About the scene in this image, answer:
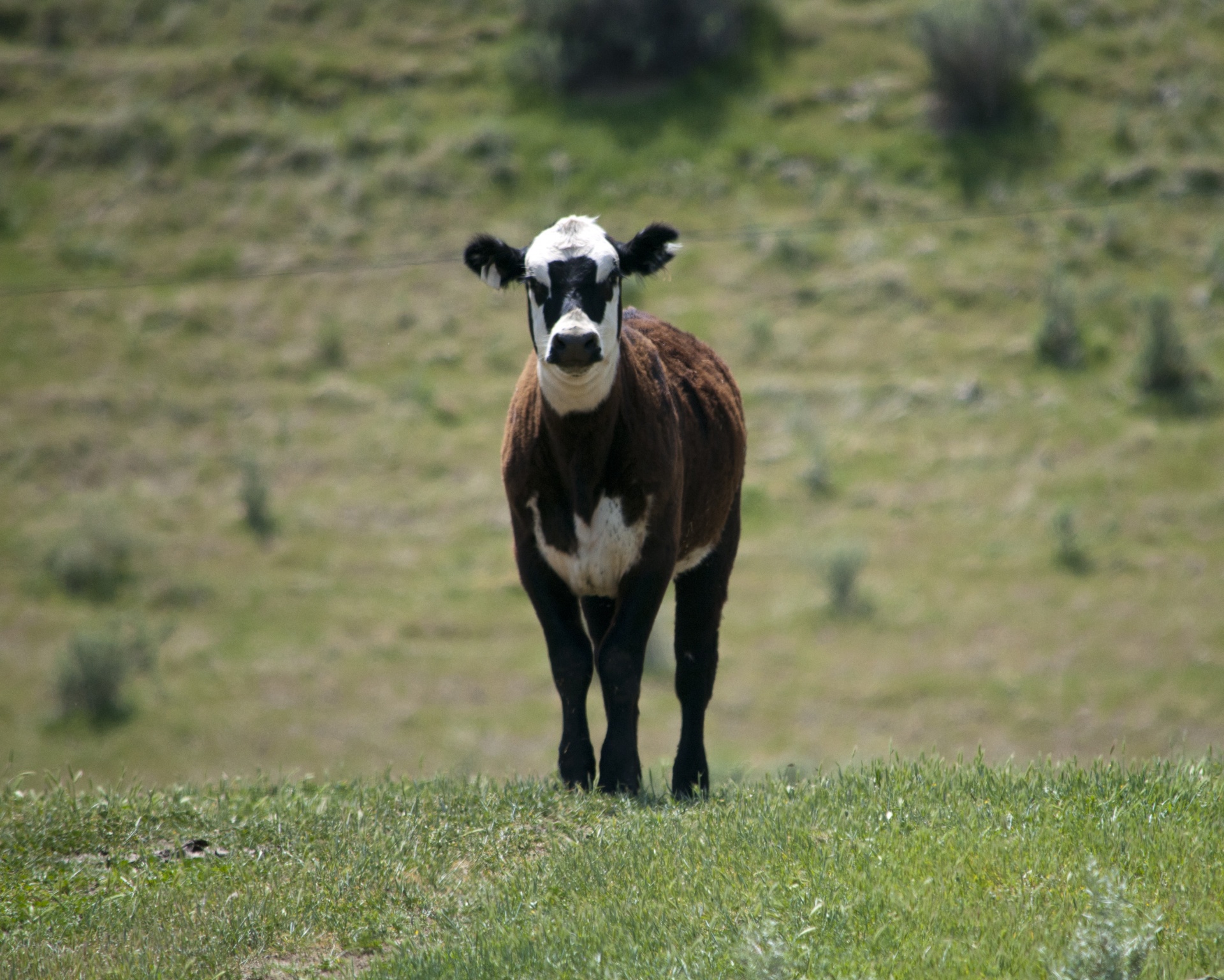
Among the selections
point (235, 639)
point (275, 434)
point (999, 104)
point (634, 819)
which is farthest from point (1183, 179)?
point (634, 819)

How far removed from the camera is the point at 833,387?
89.6 ft

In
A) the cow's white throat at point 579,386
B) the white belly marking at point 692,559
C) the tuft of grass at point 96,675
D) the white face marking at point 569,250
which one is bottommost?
the tuft of grass at point 96,675

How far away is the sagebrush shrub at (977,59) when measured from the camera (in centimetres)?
3288

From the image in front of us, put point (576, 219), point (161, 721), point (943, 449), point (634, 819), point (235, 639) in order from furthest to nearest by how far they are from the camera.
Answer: point (943, 449)
point (235, 639)
point (161, 721)
point (576, 219)
point (634, 819)

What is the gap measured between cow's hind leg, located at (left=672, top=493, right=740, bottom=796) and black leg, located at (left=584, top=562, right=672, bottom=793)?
39.0 inches

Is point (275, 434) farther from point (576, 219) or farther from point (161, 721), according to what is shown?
point (576, 219)

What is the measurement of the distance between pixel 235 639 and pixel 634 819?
18870mm

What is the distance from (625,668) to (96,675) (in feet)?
55.5

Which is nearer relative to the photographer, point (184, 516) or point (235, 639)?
point (235, 639)

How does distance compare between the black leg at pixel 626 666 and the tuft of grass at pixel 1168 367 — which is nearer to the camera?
the black leg at pixel 626 666

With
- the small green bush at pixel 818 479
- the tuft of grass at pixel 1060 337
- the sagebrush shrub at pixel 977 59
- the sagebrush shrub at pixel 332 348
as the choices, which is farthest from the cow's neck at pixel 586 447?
the sagebrush shrub at pixel 977 59

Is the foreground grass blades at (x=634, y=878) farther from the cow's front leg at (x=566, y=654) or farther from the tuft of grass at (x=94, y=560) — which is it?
the tuft of grass at (x=94, y=560)

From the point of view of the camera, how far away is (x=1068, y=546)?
23.5 m

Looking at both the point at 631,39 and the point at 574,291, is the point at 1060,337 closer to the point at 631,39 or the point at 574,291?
the point at 631,39
